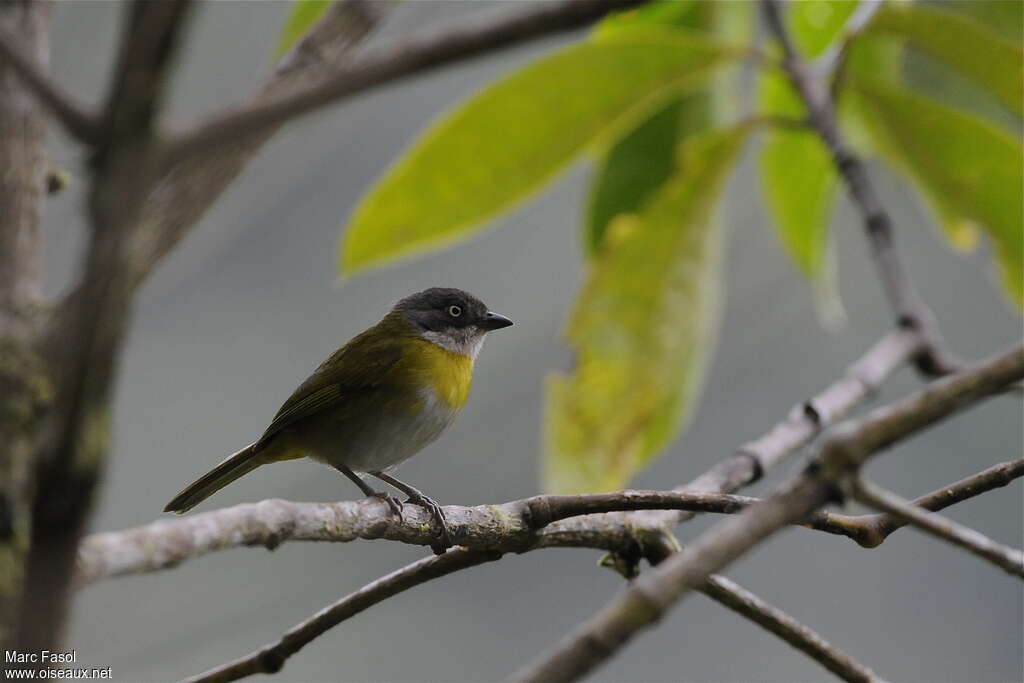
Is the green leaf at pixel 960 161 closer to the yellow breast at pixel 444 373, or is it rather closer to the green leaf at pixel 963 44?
the green leaf at pixel 963 44

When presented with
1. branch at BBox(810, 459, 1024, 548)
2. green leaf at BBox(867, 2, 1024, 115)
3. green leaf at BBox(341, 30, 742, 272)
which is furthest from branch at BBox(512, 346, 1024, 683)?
green leaf at BBox(867, 2, 1024, 115)

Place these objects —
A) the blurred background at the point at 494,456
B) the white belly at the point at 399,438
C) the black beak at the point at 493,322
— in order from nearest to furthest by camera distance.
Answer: the white belly at the point at 399,438, the black beak at the point at 493,322, the blurred background at the point at 494,456

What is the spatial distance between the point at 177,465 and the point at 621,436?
447cm

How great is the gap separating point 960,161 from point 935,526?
2.42 metres

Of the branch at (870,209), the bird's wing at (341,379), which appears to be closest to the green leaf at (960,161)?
the branch at (870,209)

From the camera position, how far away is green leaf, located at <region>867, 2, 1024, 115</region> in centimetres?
311

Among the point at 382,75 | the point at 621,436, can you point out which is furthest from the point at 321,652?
the point at 382,75

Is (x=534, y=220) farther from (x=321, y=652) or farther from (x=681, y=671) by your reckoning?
(x=681, y=671)

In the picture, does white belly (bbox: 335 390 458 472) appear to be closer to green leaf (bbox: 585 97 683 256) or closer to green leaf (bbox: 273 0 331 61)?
green leaf (bbox: 585 97 683 256)

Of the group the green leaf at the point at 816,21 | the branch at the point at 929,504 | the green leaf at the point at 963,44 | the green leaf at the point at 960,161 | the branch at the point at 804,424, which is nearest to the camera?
the branch at the point at 929,504

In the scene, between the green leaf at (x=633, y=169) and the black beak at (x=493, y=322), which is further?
the black beak at (x=493, y=322)

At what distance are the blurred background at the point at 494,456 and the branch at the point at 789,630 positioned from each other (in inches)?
137

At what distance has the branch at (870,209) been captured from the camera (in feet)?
8.13

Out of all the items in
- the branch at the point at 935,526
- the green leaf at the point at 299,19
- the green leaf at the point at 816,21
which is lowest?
the branch at the point at 935,526
